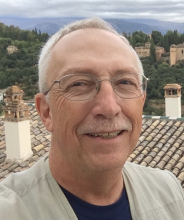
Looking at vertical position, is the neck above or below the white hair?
below

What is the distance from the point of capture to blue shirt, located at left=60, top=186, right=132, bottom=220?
1.27 metres

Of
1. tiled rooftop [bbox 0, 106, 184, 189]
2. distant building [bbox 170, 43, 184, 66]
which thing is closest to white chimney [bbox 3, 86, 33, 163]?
tiled rooftop [bbox 0, 106, 184, 189]

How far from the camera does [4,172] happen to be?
5770 mm

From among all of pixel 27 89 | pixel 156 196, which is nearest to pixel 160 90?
pixel 27 89

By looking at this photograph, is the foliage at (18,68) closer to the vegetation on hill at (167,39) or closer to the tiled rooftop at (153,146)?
the tiled rooftop at (153,146)

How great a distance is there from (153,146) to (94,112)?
5933 millimetres

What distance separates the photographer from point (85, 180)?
130 centimetres

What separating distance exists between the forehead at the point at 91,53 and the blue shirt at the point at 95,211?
1.67ft

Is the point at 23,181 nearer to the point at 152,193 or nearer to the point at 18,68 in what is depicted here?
the point at 152,193

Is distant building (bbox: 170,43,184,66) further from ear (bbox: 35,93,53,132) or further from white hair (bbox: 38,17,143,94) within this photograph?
ear (bbox: 35,93,53,132)

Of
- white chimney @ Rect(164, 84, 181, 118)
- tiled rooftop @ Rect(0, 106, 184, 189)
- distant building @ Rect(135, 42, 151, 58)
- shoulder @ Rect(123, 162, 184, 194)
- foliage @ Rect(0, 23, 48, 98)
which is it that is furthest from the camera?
distant building @ Rect(135, 42, 151, 58)

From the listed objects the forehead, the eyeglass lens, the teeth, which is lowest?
the teeth

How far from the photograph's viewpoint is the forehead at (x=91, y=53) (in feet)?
4.03

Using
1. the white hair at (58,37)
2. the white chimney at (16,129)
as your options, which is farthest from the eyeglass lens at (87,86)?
the white chimney at (16,129)
